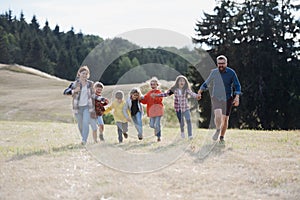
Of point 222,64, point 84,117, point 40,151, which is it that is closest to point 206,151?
point 222,64

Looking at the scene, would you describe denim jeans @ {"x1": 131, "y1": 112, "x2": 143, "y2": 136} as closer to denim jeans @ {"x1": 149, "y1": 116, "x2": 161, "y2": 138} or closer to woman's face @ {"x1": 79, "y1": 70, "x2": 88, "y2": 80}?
denim jeans @ {"x1": 149, "y1": 116, "x2": 161, "y2": 138}

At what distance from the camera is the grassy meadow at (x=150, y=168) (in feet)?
21.7

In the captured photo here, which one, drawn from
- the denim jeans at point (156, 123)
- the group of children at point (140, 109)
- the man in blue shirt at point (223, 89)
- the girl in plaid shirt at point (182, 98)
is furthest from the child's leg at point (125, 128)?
the man in blue shirt at point (223, 89)

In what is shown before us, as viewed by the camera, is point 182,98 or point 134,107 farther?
point 134,107

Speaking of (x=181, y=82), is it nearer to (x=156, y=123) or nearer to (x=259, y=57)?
(x=156, y=123)

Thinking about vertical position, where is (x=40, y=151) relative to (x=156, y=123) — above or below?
below

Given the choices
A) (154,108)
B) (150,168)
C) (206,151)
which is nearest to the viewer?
(150,168)

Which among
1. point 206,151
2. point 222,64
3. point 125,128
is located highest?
point 222,64

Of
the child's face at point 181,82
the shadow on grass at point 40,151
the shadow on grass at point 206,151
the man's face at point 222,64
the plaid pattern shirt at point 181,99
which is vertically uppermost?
the man's face at point 222,64

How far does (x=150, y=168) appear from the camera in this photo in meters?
8.23

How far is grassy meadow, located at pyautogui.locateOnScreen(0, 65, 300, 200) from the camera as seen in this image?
661 cm

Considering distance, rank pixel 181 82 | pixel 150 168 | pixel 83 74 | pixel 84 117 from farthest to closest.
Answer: pixel 181 82 < pixel 84 117 < pixel 83 74 < pixel 150 168

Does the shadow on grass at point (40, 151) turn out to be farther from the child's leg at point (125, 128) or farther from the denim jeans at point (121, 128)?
the child's leg at point (125, 128)

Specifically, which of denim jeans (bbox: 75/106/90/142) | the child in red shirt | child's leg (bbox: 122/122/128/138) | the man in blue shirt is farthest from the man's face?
denim jeans (bbox: 75/106/90/142)
